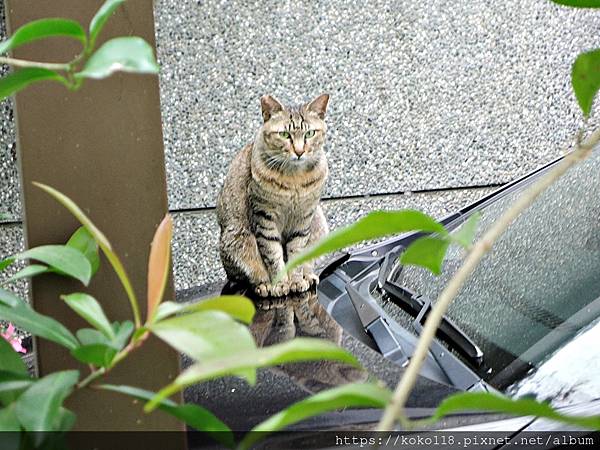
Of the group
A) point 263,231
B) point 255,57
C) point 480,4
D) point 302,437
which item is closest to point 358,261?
point 263,231

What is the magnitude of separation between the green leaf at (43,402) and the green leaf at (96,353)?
2cm

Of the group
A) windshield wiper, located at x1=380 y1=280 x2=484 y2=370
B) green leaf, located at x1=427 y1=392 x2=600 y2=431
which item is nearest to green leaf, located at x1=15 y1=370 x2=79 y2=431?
green leaf, located at x1=427 y1=392 x2=600 y2=431

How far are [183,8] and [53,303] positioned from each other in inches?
124

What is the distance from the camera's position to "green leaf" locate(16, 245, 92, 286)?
0.70m

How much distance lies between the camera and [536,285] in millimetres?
1834

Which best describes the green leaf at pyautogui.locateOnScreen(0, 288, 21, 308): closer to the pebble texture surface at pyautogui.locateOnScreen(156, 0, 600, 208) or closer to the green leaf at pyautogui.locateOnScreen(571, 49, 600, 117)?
the green leaf at pyautogui.locateOnScreen(571, 49, 600, 117)

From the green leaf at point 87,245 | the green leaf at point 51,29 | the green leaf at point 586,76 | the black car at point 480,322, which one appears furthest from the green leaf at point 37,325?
the black car at point 480,322

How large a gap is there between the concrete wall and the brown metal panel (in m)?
2.96

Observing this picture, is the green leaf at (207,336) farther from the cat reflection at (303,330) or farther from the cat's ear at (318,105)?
the cat's ear at (318,105)

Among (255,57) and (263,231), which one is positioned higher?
(255,57)

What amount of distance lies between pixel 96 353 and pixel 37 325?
9cm

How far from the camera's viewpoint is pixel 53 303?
0.87 meters

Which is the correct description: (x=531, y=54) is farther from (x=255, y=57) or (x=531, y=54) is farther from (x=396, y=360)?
(x=396, y=360)

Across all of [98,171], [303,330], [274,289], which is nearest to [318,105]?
[274,289]
